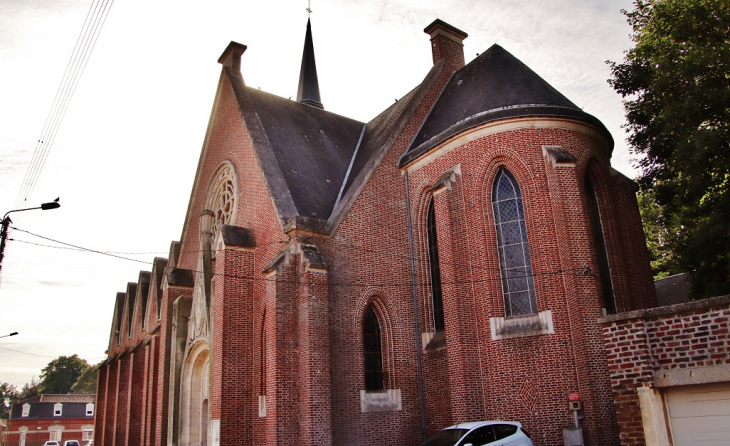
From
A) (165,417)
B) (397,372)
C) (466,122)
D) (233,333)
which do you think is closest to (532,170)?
(466,122)

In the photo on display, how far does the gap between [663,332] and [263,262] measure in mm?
11440

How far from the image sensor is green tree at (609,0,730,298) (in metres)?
15.0

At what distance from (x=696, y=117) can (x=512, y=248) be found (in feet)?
20.6

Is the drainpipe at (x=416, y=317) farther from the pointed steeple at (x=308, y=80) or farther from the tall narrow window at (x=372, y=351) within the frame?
the pointed steeple at (x=308, y=80)

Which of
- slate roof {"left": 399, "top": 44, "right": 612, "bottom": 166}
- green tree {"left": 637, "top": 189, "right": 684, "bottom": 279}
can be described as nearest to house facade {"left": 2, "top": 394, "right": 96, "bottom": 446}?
green tree {"left": 637, "top": 189, "right": 684, "bottom": 279}

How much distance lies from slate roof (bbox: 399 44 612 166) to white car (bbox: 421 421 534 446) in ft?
27.3

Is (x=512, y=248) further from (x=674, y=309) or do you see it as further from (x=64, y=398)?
(x=64, y=398)

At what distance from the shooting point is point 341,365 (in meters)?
15.1

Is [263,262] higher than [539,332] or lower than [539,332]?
higher

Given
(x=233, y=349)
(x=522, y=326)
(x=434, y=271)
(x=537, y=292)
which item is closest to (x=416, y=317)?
(x=434, y=271)

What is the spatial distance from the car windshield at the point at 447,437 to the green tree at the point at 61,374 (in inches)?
3922

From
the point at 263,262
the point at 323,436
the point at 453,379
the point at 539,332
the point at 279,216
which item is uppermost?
the point at 279,216

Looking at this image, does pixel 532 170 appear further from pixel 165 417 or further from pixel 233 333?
pixel 165 417

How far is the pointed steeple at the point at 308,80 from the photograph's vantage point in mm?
32397
